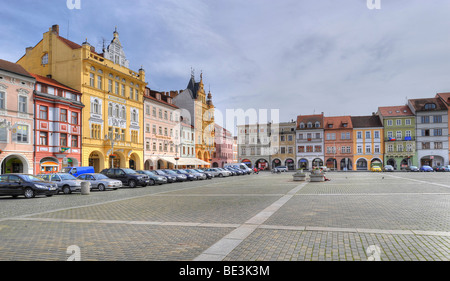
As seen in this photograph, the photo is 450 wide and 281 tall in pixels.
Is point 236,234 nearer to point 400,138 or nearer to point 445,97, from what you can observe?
point 400,138

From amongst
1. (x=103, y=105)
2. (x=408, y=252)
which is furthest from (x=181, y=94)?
(x=408, y=252)

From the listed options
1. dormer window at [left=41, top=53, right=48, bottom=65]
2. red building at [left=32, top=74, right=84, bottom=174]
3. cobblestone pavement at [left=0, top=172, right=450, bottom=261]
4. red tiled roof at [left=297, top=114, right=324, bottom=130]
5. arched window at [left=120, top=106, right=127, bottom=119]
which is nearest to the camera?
cobblestone pavement at [left=0, top=172, right=450, bottom=261]

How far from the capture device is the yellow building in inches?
1564

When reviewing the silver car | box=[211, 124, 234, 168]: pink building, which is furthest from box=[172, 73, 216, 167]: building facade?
the silver car

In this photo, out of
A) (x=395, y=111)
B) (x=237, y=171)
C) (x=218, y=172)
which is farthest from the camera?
(x=395, y=111)

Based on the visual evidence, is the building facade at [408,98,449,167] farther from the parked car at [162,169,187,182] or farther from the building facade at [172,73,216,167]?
the parked car at [162,169,187,182]

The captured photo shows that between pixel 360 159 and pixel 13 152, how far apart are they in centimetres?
6752

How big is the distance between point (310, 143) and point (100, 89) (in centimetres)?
5307

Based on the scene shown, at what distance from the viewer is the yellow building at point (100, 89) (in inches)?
1564

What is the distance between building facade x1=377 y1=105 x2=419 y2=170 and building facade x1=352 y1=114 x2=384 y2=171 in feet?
4.23

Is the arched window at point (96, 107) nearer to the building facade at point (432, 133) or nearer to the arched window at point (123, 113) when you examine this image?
the arched window at point (123, 113)

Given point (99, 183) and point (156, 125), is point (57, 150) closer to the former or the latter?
point (99, 183)

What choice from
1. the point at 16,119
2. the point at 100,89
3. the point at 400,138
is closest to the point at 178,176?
the point at 100,89

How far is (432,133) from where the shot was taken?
232 feet
